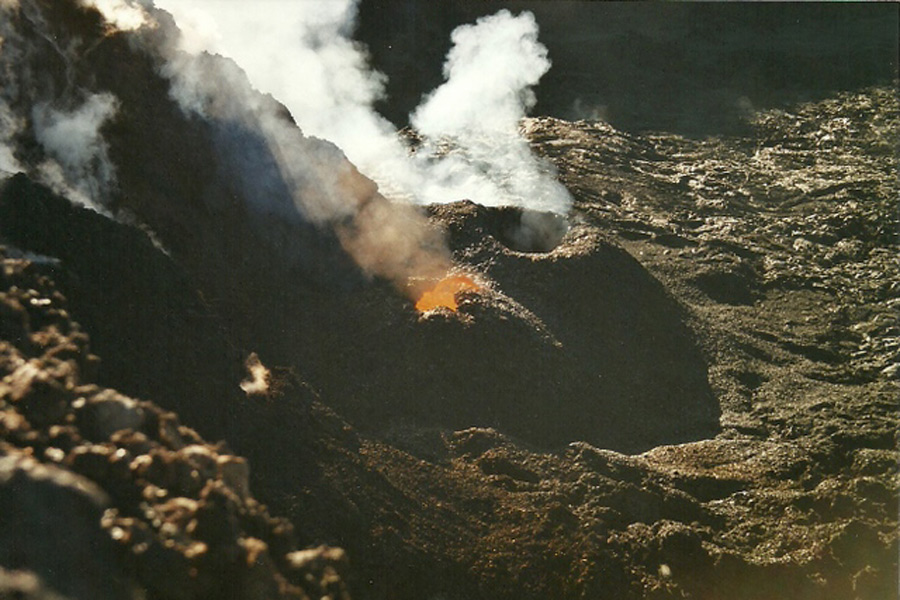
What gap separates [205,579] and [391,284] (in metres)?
4.31

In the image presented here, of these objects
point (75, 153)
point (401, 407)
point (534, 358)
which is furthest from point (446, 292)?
point (75, 153)

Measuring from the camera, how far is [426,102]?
15.2m

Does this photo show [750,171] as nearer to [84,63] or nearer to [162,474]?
[84,63]

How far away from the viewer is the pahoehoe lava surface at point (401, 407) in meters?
4.62

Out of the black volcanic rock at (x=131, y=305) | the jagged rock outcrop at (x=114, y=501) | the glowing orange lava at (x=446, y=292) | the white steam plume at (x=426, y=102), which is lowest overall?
the jagged rock outcrop at (x=114, y=501)

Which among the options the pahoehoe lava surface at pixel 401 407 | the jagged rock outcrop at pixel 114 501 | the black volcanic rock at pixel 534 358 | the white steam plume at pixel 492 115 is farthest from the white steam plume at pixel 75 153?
the white steam plume at pixel 492 115

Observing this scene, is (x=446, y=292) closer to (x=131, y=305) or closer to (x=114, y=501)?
(x=131, y=305)

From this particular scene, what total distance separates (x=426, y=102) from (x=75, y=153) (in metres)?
9.11

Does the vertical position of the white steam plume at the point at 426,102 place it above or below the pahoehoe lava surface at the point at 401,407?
above

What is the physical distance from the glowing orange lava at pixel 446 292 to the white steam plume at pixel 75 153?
9.73ft

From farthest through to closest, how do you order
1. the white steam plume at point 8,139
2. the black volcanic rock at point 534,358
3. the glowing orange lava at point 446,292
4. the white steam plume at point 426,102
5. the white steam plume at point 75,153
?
the white steam plume at point 426,102 < the glowing orange lava at point 446,292 < the black volcanic rock at point 534,358 < the white steam plume at point 75,153 < the white steam plume at point 8,139

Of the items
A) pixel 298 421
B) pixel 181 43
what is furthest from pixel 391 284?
pixel 181 43

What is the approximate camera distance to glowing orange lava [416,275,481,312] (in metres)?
8.12

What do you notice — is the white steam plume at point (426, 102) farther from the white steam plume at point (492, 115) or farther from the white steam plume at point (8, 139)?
the white steam plume at point (8, 139)
